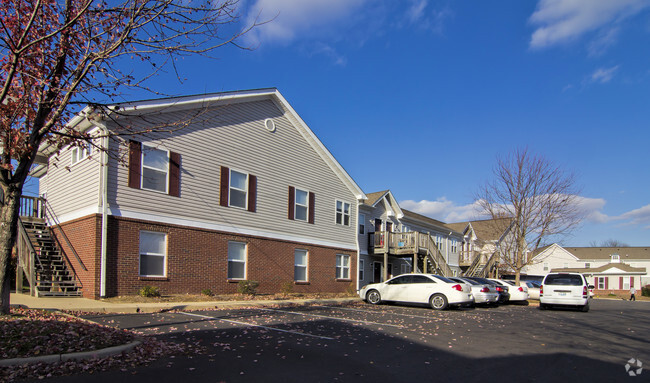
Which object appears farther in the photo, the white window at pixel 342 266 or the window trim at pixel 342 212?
the white window at pixel 342 266

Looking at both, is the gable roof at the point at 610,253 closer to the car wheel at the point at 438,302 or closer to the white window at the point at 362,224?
the white window at the point at 362,224

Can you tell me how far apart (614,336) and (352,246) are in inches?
659

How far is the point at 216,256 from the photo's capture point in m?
19.0

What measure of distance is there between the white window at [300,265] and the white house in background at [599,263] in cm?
5598

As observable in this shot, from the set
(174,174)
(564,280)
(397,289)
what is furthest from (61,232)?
(564,280)

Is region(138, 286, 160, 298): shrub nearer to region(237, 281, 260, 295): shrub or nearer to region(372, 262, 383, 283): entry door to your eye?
region(237, 281, 260, 295): shrub

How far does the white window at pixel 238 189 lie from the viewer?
20203 millimetres

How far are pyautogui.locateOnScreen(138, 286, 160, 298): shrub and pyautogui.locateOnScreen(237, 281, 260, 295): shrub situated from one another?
4.11 meters

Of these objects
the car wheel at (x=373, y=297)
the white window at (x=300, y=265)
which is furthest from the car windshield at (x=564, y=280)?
the white window at (x=300, y=265)

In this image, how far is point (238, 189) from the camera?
20.4 meters

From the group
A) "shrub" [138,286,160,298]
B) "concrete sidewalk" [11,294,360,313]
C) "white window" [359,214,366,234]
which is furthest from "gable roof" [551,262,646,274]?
"shrub" [138,286,160,298]

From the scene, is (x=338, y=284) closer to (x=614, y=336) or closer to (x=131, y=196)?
(x=131, y=196)

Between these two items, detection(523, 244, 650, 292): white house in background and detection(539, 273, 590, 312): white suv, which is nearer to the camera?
detection(539, 273, 590, 312): white suv

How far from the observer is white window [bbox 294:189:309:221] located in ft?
77.7
